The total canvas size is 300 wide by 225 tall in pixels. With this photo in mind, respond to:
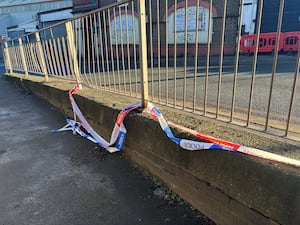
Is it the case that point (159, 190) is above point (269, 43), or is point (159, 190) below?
below

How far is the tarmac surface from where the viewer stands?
2.21 meters

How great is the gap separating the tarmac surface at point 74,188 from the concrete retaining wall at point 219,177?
0.61 feet

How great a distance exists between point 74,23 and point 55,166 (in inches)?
106

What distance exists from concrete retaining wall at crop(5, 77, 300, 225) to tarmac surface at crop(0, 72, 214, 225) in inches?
7.3

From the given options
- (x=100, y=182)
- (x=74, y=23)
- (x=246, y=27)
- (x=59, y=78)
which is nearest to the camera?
(x=100, y=182)

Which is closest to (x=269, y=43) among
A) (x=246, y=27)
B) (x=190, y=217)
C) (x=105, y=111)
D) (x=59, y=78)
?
(x=246, y=27)

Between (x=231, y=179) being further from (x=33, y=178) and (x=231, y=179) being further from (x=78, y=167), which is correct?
(x=33, y=178)

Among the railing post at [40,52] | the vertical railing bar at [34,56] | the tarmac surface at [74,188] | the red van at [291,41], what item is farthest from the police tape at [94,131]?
the red van at [291,41]

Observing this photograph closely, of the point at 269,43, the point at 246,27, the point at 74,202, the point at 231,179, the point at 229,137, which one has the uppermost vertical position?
the point at 246,27

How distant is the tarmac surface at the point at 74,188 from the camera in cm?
221

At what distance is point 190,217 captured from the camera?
7.08ft

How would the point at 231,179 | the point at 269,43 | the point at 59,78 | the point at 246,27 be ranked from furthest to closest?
the point at 246,27 → the point at 269,43 → the point at 59,78 → the point at 231,179

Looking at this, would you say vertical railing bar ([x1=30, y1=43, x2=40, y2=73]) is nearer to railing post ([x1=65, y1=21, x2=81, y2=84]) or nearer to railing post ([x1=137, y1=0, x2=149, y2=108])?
railing post ([x1=65, y1=21, x2=81, y2=84])

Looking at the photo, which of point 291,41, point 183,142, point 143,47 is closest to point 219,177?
point 183,142
